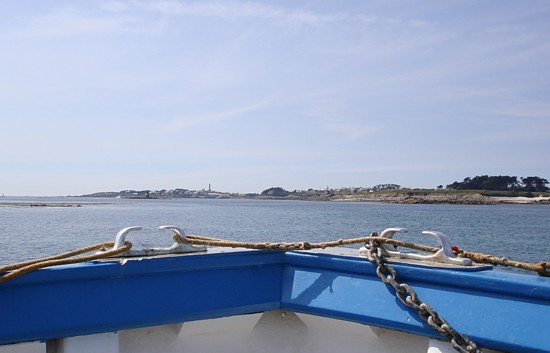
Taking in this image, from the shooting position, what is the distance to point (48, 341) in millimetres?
2508

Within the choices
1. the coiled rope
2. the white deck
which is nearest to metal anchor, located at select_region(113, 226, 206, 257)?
the coiled rope

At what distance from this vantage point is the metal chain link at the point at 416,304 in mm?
2233

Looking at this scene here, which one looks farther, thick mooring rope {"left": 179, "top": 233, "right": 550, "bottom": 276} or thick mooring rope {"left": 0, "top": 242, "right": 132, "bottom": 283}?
thick mooring rope {"left": 179, "top": 233, "right": 550, "bottom": 276}

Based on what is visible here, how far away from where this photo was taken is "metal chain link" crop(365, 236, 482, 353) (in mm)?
2233

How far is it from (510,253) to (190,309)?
Result: 98.5 ft

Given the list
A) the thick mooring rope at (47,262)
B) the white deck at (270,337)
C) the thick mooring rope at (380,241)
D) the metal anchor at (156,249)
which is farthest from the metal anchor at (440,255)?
the thick mooring rope at (47,262)

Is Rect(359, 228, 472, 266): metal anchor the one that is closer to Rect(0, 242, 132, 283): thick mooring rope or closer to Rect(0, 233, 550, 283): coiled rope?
Rect(0, 233, 550, 283): coiled rope

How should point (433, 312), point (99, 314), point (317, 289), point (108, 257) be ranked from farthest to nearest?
point (317, 289)
point (108, 257)
point (99, 314)
point (433, 312)

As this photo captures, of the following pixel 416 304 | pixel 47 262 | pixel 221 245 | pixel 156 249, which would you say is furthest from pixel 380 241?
pixel 47 262

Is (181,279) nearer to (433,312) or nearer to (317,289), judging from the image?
(317,289)

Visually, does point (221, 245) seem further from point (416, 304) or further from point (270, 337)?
point (416, 304)

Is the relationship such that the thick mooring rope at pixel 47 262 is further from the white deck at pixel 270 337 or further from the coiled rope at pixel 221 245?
the white deck at pixel 270 337

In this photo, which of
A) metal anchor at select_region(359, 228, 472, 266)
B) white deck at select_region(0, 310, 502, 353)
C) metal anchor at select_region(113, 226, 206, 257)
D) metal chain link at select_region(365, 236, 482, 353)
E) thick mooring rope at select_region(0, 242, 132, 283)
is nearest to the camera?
metal chain link at select_region(365, 236, 482, 353)

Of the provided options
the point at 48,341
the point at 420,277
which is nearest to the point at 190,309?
the point at 48,341
